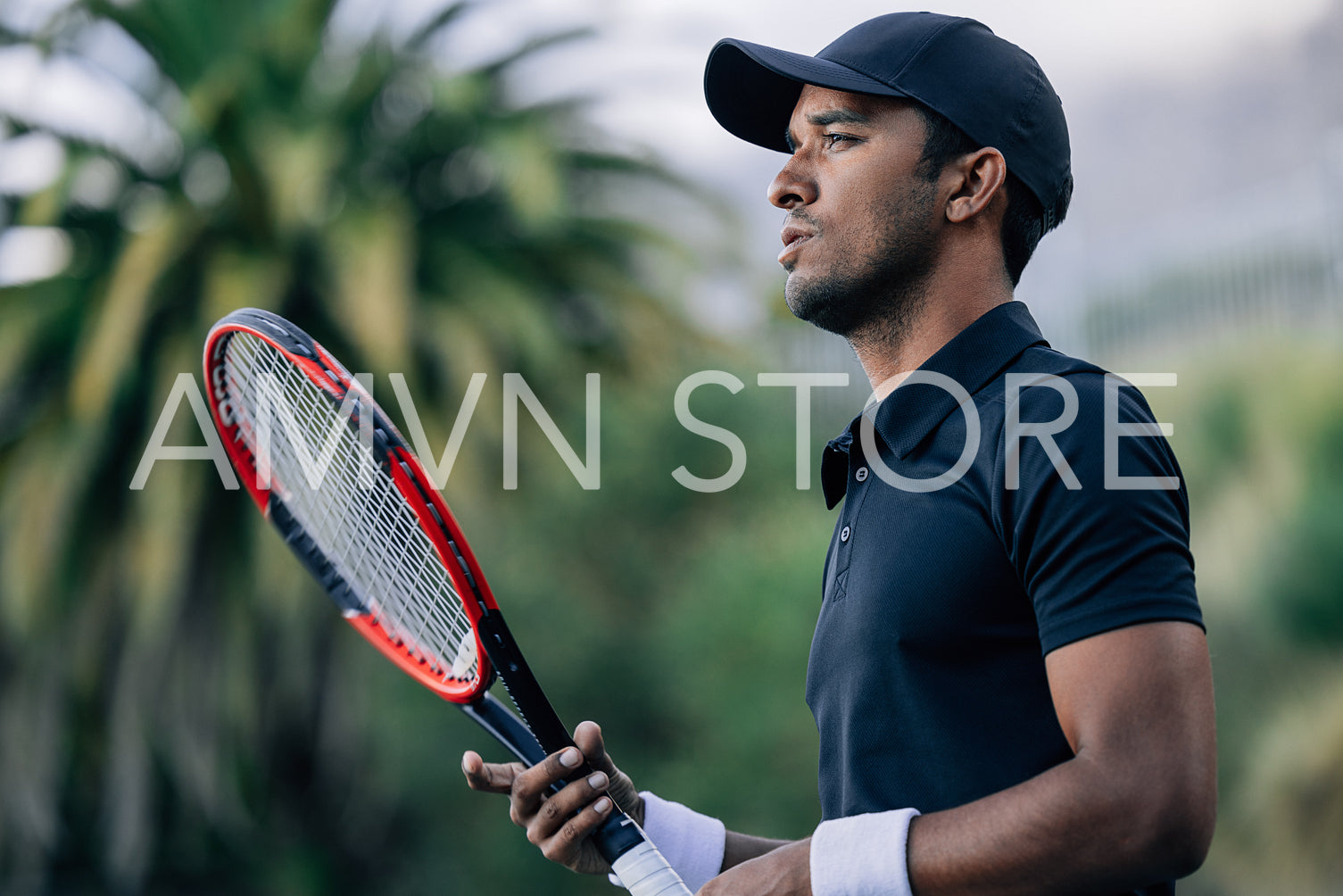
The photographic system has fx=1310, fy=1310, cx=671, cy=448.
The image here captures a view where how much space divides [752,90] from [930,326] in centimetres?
64

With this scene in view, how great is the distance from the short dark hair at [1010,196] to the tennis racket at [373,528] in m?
1.04

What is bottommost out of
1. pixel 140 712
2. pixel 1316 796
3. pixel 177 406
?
pixel 1316 796

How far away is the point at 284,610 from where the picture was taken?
366 inches

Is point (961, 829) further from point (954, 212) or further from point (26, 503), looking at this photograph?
point (26, 503)

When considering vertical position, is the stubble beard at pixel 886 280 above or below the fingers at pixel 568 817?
above

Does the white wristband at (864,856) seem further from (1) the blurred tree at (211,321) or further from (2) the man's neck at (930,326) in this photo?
(1) the blurred tree at (211,321)

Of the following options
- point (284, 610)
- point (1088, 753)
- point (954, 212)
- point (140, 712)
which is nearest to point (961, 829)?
point (1088, 753)

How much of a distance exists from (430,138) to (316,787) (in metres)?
5.37

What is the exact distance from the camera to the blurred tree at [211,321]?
8.95m

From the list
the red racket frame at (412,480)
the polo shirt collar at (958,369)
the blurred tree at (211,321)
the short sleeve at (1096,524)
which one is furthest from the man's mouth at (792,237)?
the blurred tree at (211,321)

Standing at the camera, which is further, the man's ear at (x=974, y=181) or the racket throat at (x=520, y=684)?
the racket throat at (x=520, y=684)

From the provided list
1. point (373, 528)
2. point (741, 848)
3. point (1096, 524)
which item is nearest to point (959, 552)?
point (1096, 524)

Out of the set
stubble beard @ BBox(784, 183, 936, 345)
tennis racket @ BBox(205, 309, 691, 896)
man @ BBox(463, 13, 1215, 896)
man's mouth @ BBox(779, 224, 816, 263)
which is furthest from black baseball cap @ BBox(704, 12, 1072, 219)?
tennis racket @ BBox(205, 309, 691, 896)

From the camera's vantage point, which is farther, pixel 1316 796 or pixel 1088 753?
pixel 1316 796
